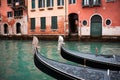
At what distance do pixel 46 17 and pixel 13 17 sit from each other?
4.08 meters

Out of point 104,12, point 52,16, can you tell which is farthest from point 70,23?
point 104,12

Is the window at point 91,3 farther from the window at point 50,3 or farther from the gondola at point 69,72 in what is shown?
the gondola at point 69,72

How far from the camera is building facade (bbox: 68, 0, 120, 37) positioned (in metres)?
15.8

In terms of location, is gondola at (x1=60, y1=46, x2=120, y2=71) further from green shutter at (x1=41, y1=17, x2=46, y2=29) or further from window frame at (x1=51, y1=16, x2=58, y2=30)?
green shutter at (x1=41, y1=17, x2=46, y2=29)

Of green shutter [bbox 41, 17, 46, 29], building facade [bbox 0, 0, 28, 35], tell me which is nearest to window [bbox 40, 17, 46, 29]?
green shutter [bbox 41, 17, 46, 29]

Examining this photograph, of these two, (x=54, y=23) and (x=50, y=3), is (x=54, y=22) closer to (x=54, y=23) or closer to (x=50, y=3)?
(x=54, y=23)

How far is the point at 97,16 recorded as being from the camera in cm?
1666

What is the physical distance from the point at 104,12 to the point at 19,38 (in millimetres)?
8170

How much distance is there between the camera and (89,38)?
16.8m

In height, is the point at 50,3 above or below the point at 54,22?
above

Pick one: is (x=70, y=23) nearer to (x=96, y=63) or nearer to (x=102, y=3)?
(x=102, y=3)

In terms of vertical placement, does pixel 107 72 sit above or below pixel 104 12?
below

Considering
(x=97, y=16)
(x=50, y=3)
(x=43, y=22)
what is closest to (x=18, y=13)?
(x=43, y=22)

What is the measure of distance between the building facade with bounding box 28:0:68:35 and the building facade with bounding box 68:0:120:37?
74 cm
